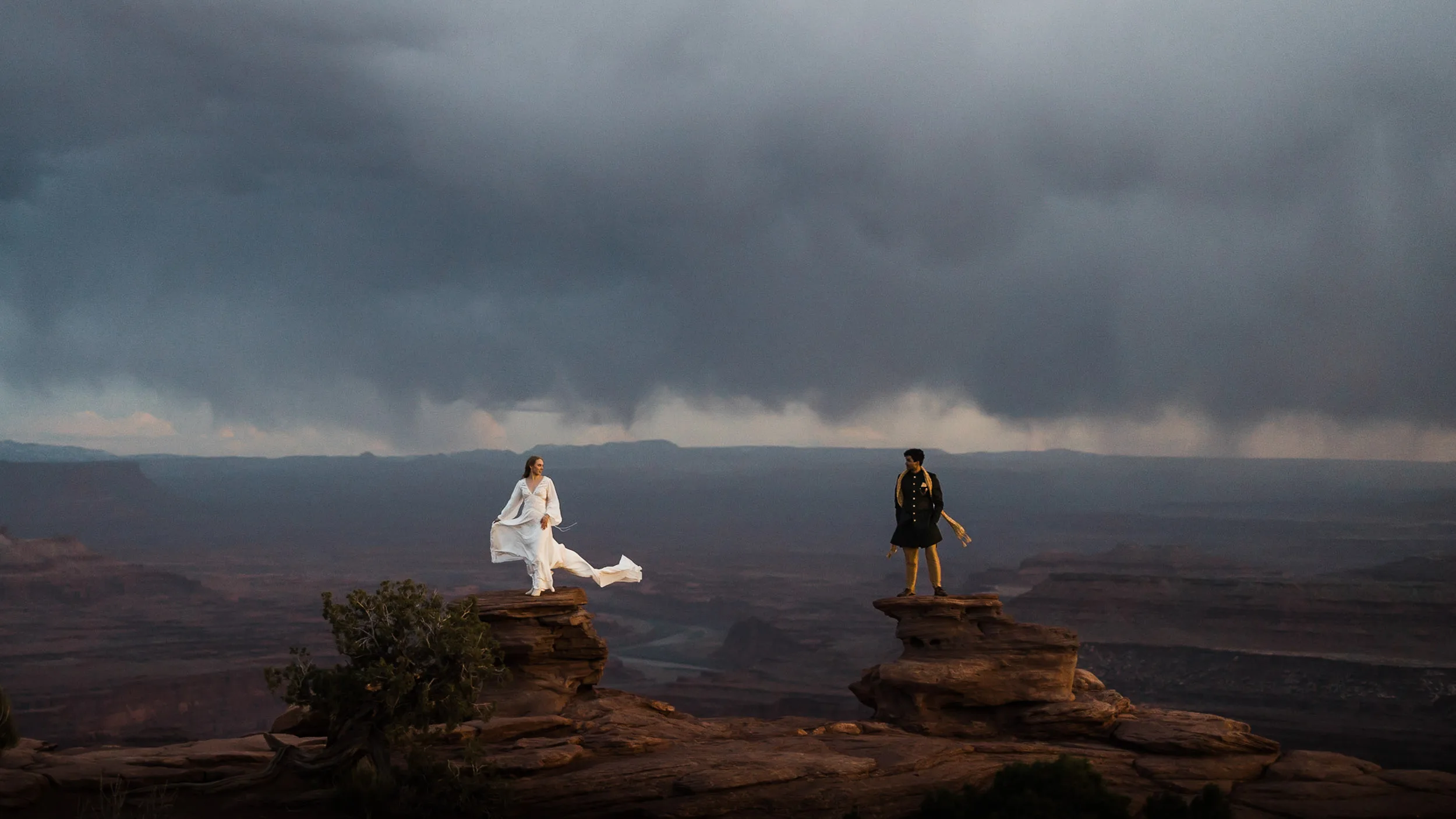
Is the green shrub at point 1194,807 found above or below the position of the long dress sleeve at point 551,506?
below

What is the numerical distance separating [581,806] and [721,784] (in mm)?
2303

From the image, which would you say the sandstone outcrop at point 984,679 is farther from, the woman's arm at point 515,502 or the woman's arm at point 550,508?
the woman's arm at point 515,502

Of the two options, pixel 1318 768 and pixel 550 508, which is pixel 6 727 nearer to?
pixel 550 508

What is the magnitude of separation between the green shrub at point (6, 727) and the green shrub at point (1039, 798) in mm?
14910

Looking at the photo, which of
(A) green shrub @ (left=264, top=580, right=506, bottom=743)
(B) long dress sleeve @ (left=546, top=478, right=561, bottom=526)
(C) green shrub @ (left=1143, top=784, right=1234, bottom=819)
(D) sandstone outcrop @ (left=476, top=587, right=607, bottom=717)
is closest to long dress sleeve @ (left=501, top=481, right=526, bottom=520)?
(B) long dress sleeve @ (left=546, top=478, right=561, bottom=526)

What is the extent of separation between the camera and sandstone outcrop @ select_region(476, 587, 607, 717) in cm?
2291

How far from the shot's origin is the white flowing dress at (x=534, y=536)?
23234 mm

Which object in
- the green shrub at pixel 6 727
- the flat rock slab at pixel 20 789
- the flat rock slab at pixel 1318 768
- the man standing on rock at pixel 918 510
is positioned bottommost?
the flat rock slab at pixel 1318 768

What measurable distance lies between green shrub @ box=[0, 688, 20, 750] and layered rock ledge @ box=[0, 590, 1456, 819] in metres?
0.53

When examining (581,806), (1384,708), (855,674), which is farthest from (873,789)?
(855,674)

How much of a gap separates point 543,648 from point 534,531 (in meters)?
2.55

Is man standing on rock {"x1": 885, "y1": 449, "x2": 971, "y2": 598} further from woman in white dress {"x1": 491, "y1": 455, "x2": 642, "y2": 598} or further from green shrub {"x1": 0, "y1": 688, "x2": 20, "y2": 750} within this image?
green shrub {"x1": 0, "y1": 688, "x2": 20, "y2": 750}

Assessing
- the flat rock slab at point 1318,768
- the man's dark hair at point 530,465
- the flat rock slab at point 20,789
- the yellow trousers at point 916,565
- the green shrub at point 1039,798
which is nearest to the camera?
the green shrub at point 1039,798

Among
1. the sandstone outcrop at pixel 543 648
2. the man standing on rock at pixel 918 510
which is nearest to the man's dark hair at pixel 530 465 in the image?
the sandstone outcrop at pixel 543 648
